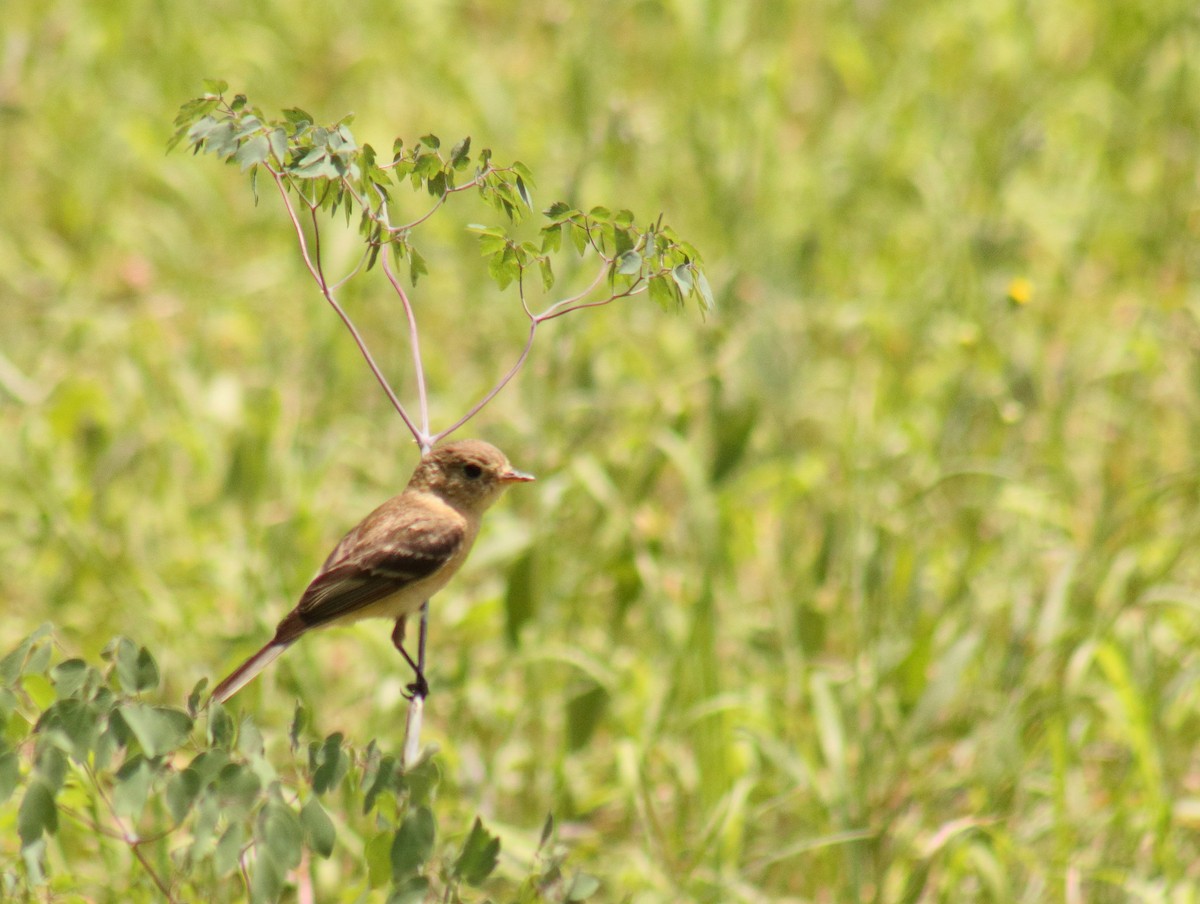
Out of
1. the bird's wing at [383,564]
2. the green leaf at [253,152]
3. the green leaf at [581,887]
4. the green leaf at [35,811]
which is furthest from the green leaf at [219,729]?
the bird's wing at [383,564]

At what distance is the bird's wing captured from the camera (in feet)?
10.7

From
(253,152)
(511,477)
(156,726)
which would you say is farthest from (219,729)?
(511,477)

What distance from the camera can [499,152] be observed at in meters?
6.52

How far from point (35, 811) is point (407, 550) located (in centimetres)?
138

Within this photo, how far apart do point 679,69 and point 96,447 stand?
11.0 feet

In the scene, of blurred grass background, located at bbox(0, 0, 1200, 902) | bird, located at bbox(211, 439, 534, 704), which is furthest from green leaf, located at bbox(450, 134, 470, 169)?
blurred grass background, located at bbox(0, 0, 1200, 902)

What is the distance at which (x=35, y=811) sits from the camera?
1.98 meters

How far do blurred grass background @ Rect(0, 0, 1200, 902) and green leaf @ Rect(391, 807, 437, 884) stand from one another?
1.47 metres

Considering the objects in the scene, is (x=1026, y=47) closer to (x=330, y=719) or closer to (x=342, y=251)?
(x=342, y=251)

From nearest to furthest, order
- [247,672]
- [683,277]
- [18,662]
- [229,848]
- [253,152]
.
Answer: [229,848], [18,662], [253,152], [683,277], [247,672]

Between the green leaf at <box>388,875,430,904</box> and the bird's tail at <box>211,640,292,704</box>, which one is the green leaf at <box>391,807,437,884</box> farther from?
the bird's tail at <box>211,640,292,704</box>

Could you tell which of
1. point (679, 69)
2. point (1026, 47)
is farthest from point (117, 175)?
point (1026, 47)

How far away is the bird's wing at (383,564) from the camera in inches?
128

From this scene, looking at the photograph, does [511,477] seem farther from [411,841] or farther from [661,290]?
[411,841]
